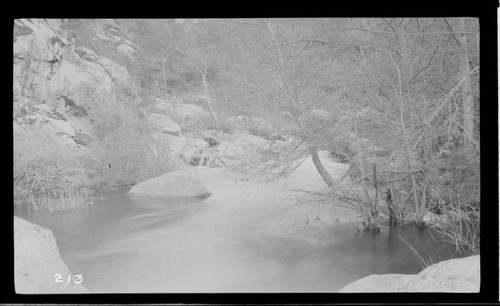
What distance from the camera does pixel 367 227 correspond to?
2.49 meters

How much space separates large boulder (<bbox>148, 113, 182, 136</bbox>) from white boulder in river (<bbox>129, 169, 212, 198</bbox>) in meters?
0.27

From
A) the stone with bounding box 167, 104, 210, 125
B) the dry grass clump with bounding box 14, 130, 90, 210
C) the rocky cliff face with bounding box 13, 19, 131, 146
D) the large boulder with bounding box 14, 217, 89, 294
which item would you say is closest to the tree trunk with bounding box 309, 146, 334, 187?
the stone with bounding box 167, 104, 210, 125

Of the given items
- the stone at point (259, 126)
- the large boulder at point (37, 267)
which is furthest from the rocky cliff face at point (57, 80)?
the stone at point (259, 126)

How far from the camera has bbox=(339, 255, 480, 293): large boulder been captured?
7.14 feet

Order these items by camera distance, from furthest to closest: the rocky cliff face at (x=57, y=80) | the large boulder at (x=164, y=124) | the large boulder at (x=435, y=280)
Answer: the large boulder at (x=164, y=124)
the rocky cliff face at (x=57, y=80)
the large boulder at (x=435, y=280)

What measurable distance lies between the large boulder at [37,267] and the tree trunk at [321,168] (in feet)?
5.33

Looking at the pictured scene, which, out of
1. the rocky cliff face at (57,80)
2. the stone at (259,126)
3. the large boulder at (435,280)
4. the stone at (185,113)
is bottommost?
the large boulder at (435,280)

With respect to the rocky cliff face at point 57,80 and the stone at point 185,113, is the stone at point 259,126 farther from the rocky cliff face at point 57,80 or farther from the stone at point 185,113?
the rocky cliff face at point 57,80

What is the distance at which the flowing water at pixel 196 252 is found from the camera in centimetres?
227

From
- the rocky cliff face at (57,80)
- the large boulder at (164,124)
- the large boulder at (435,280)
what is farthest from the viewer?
the large boulder at (164,124)

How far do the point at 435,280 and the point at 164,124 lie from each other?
74.3 inches

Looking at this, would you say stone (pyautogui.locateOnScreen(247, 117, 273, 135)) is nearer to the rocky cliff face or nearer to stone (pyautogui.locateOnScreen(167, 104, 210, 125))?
stone (pyautogui.locateOnScreen(167, 104, 210, 125))

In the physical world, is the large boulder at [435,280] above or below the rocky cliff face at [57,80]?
below

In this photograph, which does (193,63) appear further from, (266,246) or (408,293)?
(408,293)
